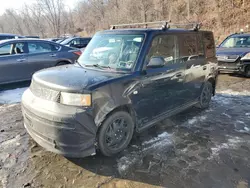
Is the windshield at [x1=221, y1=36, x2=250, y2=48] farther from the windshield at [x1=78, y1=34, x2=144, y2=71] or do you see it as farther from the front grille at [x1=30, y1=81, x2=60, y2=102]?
the front grille at [x1=30, y1=81, x2=60, y2=102]

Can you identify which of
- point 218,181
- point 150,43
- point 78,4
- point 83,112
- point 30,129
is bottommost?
point 218,181

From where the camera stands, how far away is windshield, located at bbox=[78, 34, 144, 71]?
3.36m

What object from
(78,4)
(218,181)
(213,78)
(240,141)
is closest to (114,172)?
(218,181)

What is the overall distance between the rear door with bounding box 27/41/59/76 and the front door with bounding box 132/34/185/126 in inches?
193

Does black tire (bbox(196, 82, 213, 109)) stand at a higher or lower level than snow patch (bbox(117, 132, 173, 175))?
higher

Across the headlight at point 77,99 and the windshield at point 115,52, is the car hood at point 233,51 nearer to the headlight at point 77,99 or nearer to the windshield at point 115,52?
the windshield at point 115,52

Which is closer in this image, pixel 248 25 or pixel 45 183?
pixel 45 183

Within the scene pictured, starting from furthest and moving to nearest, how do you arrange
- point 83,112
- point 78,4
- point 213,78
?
point 78,4, point 213,78, point 83,112

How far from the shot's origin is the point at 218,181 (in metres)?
2.71

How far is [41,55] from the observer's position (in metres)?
7.27

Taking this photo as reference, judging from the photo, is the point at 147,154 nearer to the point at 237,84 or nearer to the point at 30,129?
the point at 30,129

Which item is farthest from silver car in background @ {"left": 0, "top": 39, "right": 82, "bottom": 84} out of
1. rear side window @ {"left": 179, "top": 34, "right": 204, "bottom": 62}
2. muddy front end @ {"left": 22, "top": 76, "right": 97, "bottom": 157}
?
rear side window @ {"left": 179, "top": 34, "right": 204, "bottom": 62}

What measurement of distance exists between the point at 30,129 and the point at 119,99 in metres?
1.35

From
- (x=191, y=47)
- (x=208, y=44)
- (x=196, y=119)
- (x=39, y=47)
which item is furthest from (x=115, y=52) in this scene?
(x=39, y=47)
